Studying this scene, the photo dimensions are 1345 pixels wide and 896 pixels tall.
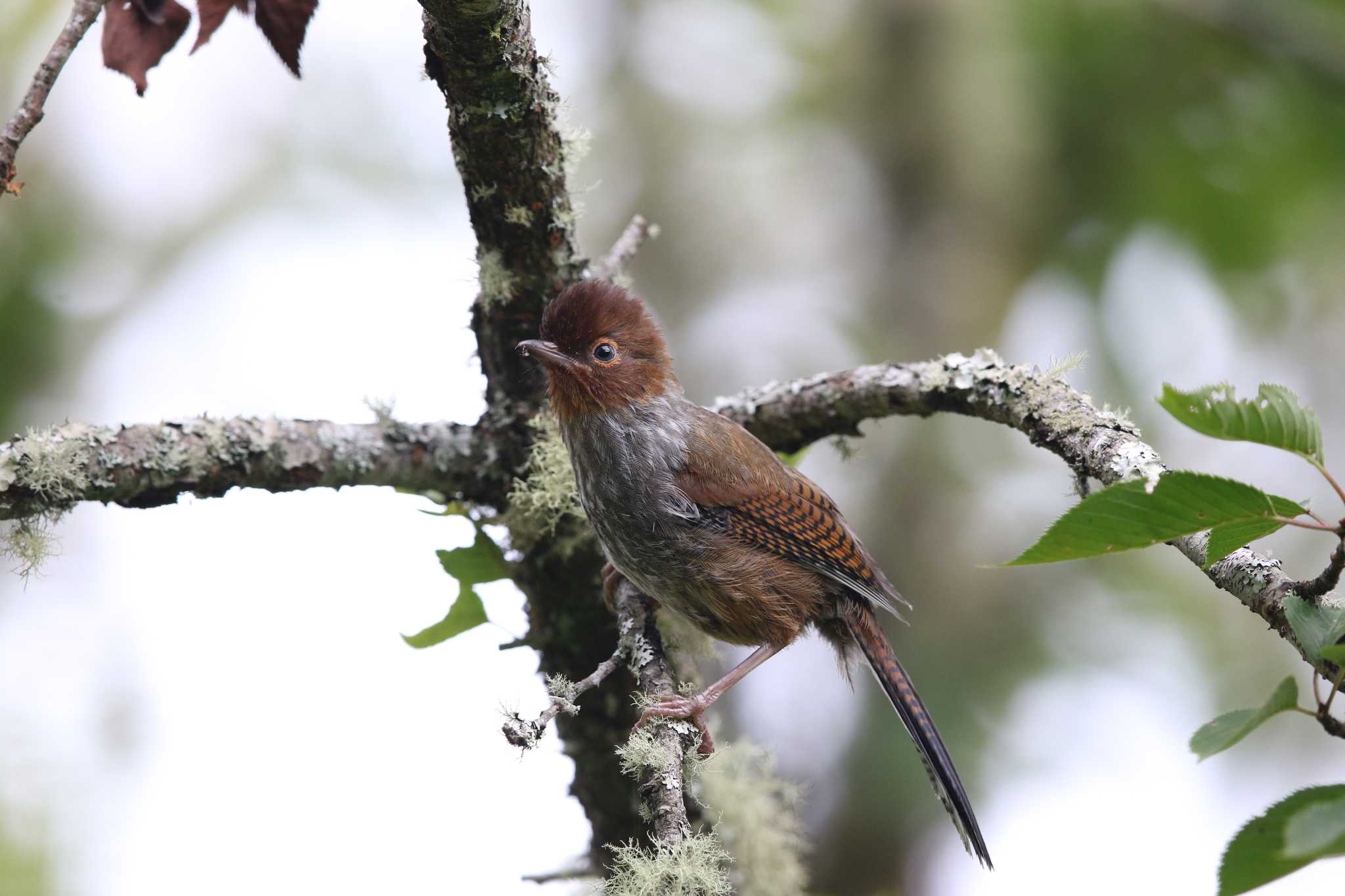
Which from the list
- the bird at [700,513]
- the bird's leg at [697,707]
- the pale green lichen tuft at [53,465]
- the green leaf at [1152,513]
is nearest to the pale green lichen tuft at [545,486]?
the bird at [700,513]

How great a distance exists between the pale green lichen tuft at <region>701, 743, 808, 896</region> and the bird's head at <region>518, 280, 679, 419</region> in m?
1.32

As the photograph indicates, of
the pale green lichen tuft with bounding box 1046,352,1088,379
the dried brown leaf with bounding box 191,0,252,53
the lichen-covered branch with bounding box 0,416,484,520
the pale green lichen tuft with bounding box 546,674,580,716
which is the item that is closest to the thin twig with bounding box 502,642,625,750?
the pale green lichen tuft with bounding box 546,674,580,716

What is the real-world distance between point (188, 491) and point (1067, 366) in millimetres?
2529

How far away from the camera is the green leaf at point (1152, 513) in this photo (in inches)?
69.0

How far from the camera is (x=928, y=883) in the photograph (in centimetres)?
572

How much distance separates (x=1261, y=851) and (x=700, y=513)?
234 cm

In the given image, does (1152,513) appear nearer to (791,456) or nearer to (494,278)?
(494,278)

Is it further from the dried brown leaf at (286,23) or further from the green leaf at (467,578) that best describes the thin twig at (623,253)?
the dried brown leaf at (286,23)

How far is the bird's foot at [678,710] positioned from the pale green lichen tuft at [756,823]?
2.22 ft

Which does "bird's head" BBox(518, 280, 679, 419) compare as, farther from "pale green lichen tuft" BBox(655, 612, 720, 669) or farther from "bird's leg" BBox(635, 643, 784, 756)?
"bird's leg" BBox(635, 643, 784, 756)

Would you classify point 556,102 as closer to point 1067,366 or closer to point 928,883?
point 1067,366

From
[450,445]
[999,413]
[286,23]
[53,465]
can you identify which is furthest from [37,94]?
[999,413]

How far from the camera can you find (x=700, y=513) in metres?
3.79

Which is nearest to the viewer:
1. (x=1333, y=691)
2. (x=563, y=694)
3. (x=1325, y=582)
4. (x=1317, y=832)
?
(x=1317, y=832)
